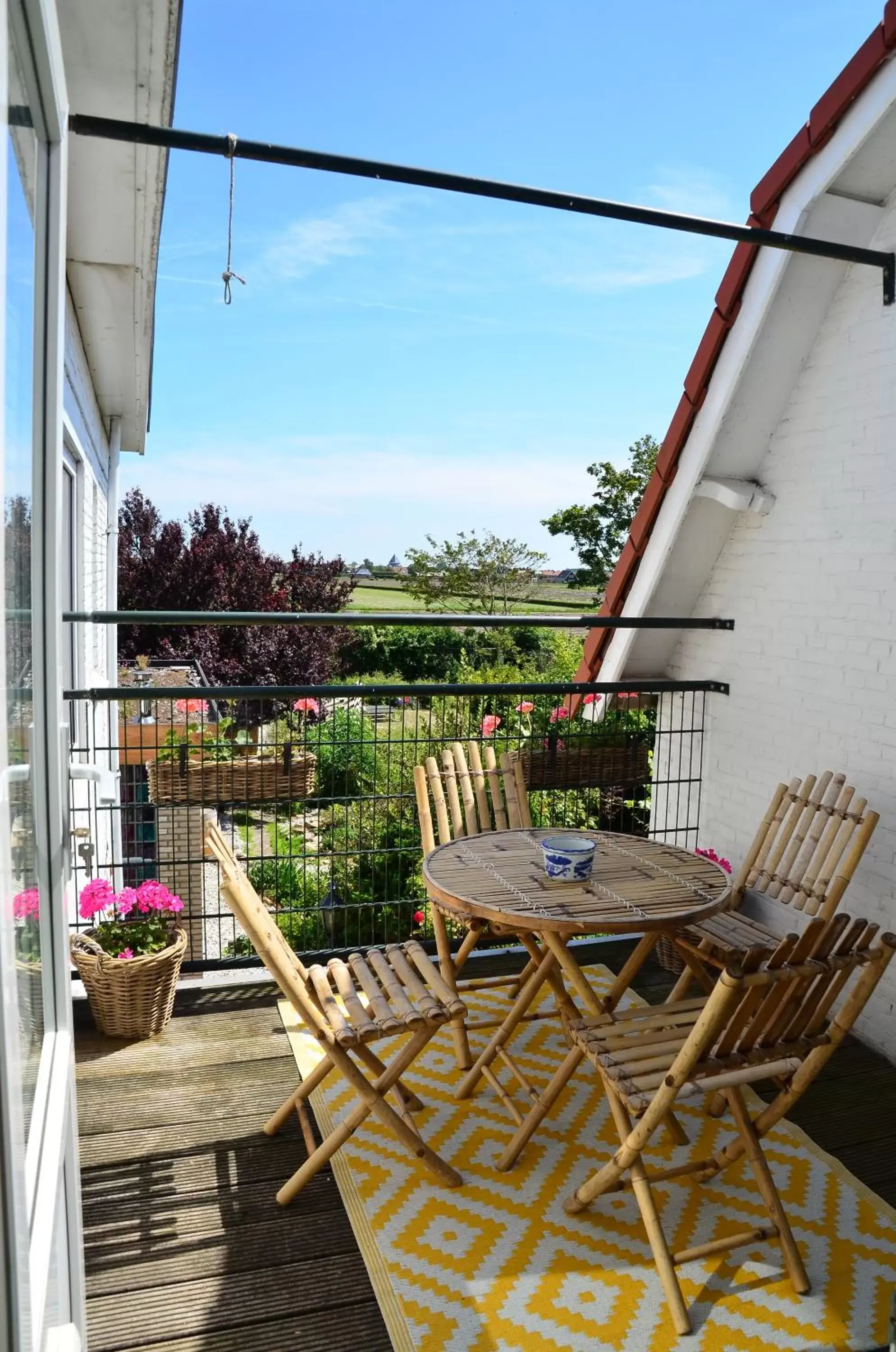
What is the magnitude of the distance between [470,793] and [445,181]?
2.13 meters

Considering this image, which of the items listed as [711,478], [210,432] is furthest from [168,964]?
[210,432]

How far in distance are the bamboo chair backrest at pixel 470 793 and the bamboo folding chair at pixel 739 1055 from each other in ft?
4.12

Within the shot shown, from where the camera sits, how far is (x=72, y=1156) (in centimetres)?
155

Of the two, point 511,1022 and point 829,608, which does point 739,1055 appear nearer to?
point 511,1022

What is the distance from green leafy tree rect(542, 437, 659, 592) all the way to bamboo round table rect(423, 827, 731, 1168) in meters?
16.9

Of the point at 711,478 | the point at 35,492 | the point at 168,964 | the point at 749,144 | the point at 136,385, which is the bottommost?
the point at 168,964

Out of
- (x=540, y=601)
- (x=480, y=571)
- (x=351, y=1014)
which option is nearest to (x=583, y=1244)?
(x=351, y=1014)

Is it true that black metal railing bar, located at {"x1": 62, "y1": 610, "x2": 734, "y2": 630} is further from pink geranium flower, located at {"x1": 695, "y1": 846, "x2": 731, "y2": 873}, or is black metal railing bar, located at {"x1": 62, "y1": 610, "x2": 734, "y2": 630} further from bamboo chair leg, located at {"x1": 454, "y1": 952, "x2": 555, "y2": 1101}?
bamboo chair leg, located at {"x1": 454, "y1": 952, "x2": 555, "y2": 1101}

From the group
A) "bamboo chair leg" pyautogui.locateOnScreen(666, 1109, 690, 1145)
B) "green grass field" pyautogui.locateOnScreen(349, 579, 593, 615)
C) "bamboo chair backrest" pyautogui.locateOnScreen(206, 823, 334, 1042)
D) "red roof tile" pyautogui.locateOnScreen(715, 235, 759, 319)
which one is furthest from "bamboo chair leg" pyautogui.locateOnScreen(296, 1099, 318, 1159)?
"green grass field" pyautogui.locateOnScreen(349, 579, 593, 615)

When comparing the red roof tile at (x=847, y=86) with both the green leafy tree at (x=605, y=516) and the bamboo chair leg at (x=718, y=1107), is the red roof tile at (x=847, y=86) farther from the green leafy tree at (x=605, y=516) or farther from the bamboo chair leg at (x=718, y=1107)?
the green leafy tree at (x=605, y=516)

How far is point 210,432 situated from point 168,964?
3810cm

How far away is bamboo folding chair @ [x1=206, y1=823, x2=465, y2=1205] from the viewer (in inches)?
92.2

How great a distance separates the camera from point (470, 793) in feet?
11.8

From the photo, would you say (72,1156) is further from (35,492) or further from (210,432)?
(210,432)
